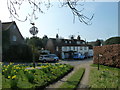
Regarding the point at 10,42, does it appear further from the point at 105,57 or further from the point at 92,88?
the point at 92,88

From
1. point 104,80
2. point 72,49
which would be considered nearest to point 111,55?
point 104,80

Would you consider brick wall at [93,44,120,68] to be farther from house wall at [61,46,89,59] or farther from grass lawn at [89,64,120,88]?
house wall at [61,46,89,59]

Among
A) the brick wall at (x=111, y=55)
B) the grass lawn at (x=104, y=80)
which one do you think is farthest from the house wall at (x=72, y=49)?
the grass lawn at (x=104, y=80)

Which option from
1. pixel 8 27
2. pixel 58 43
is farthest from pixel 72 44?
pixel 8 27

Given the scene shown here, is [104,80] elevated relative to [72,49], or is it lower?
lower

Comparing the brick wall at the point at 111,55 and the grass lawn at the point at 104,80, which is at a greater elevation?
the brick wall at the point at 111,55

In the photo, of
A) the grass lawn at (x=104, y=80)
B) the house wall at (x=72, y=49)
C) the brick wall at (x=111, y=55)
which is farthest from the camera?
the house wall at (x=72, y=49)

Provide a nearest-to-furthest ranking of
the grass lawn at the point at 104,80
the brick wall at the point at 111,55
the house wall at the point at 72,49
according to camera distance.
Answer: the grass lawn at the point at 104,80, the brick wall at the point at 111,55, the house wall at the point at 72,49

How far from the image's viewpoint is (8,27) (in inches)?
1149

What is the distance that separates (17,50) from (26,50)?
5.71ft

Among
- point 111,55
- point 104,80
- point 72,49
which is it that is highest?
point 111,55

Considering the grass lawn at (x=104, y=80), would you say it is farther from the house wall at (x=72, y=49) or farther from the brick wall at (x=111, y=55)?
the house wall at (x=72, y=49)

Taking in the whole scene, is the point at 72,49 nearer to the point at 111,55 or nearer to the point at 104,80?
the point at 111,55

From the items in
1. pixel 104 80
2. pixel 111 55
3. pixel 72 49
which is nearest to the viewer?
pixel 104 80
